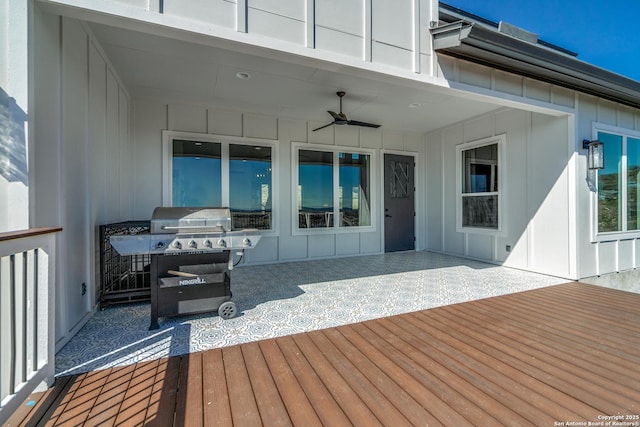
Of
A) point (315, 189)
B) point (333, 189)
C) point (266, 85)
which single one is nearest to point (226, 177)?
point (315, 189)

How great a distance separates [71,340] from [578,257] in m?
6.33

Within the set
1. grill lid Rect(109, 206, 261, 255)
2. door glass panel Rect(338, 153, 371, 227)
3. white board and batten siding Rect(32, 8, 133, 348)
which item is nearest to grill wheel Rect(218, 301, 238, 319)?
grill lid Rect(109, 206, 261, 255)

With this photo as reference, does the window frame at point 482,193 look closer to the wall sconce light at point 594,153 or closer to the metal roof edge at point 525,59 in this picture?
the wall sconce light at point 594,153

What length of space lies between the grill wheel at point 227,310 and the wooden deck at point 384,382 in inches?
23.6

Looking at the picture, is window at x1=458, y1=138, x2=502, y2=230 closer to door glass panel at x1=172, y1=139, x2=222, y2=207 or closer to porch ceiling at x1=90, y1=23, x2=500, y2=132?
porch ceiling at x1=90, y1=23, x2=500, y2=132

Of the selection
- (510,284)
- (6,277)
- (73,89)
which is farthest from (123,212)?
(510,284)

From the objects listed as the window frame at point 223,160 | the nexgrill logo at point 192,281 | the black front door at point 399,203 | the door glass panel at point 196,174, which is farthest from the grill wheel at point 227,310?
the black front door at point 399,203

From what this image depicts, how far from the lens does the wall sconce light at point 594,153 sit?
4.32 metres

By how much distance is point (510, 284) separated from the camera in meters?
4.12

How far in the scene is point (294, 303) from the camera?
3.32 m

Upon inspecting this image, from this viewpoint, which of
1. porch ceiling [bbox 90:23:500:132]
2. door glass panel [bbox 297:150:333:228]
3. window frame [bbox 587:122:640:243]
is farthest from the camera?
door glass panel [bbox 297:150:333:228]

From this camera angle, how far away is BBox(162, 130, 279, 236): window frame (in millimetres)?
4793

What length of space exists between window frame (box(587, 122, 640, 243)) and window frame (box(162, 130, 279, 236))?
17.0 feet

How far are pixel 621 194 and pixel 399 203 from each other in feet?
12.5
